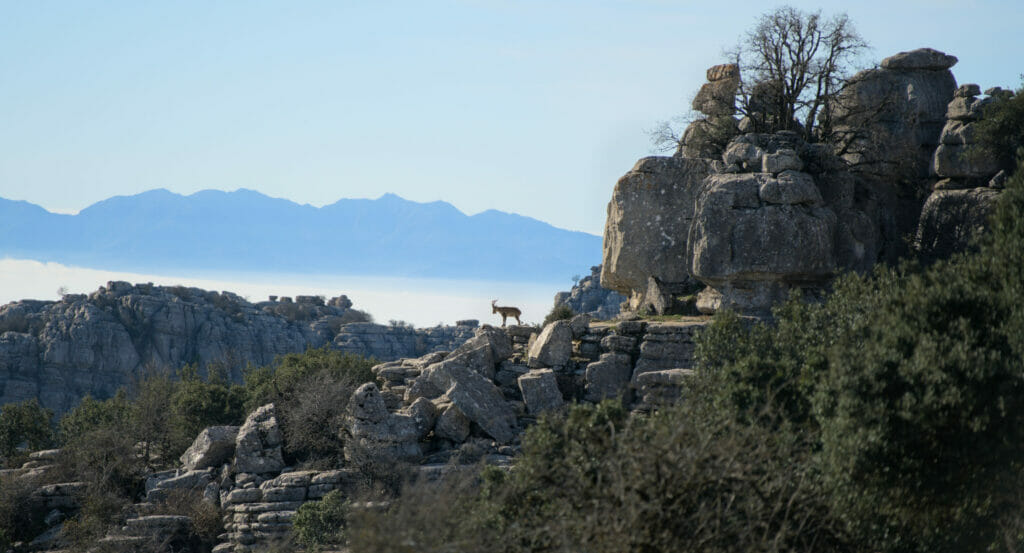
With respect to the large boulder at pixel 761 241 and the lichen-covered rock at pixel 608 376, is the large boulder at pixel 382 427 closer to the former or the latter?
the lichen-covered rock at pixel 608 376

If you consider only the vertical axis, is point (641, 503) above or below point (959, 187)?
below

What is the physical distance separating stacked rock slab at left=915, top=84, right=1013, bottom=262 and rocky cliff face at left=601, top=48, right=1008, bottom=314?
0.05m

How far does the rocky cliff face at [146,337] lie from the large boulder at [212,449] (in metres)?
53.2

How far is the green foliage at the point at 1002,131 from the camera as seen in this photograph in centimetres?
3684

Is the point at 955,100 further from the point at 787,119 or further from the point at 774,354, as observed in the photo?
the point at 774,354

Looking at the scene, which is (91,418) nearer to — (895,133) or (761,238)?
(761,238)

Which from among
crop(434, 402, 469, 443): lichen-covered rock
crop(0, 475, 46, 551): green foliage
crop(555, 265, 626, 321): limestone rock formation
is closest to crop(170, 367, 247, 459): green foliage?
crop(0, 475, 46, 551): green foliage

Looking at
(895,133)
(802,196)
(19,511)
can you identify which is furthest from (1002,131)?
(19,511)

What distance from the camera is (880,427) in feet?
54.6

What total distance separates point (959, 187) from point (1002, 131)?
2.59m

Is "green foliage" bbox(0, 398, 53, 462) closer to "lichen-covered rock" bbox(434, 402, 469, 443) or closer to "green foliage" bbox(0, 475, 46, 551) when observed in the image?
"green foliage" bbox(0, 475, 46, 551)

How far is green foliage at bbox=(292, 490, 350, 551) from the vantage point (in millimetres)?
27516

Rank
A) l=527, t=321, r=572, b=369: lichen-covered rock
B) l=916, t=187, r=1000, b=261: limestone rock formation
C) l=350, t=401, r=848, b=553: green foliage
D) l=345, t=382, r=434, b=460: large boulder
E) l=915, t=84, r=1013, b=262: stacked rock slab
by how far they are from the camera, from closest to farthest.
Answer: l=350, t=401, r=848, b=553: green foliage < l=345, t=382, r=434, b=460: large boulder < l=527, t=321, r=572, b=369: lichen-covered rock < l=916, t=187, r=1000, b=261: limestone rock formation < l=915, t=84, r=1013, b=262: stacked rock slab

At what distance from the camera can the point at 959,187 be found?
3847 cm
